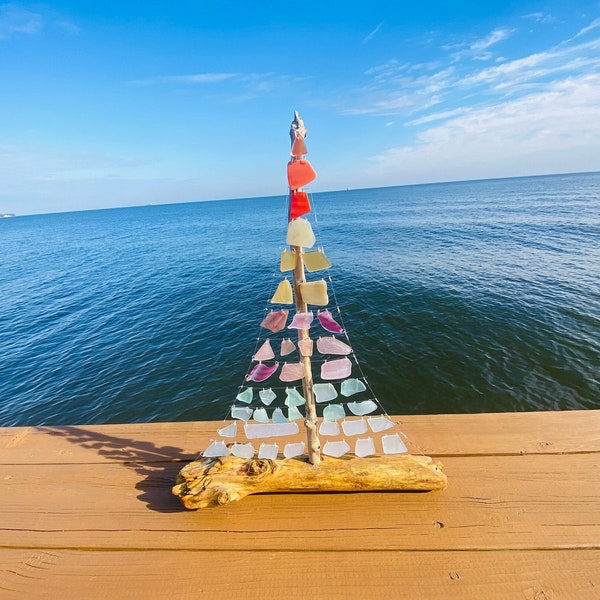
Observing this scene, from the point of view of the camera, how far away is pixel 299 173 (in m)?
4.12

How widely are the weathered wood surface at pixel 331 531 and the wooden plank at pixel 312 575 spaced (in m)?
0.01

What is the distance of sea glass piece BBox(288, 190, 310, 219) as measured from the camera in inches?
164

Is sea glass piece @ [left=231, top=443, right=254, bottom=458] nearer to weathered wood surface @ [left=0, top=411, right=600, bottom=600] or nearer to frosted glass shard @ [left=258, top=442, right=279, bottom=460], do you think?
frosted glass shard @ [left=258, top=442, right=279, bottom=460]

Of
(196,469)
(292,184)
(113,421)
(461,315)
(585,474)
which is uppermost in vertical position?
(292,184)

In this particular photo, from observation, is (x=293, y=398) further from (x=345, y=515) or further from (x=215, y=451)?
(x=345, y=515)

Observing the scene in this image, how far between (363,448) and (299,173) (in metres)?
4.54

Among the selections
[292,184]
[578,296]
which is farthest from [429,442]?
[578,296]

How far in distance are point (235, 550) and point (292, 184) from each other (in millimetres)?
5282

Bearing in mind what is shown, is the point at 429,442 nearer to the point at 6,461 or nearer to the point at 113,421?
the point at 6,461

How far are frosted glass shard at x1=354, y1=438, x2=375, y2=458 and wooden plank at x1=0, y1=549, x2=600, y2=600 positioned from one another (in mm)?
1287

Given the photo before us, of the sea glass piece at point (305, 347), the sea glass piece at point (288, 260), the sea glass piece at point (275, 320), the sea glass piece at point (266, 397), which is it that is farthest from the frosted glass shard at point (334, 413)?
the sea glass piece at point (288, 260)

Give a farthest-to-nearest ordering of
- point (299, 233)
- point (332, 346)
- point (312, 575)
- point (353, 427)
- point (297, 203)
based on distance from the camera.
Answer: point (353, 427), point (332, 346), point (297, 203), point (299, 233), point (312, 575)

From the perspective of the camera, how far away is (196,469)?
526 centimetres

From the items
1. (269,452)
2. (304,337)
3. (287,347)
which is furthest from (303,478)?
(304,337)
